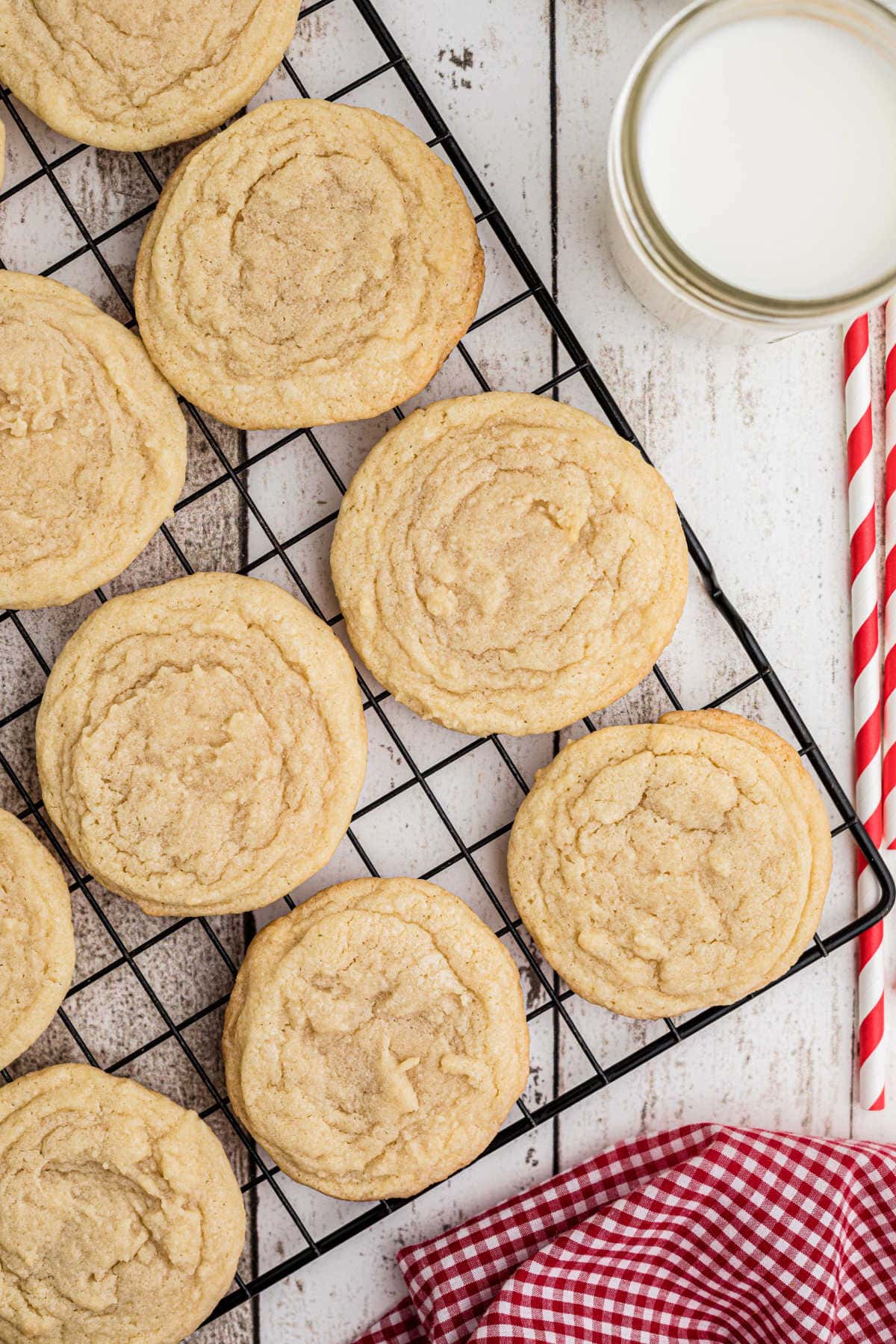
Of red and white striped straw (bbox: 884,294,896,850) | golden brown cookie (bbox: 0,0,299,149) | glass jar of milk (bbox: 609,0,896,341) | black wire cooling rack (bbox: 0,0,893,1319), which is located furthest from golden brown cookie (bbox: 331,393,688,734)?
golden brown cookie (bbox: 0,0,299,149)

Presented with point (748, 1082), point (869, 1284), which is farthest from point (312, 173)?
point (869, 1284)

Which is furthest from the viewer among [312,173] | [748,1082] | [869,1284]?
[748,1082]

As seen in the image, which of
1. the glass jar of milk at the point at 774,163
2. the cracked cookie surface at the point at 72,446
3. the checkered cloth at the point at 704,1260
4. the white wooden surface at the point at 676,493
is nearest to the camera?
the glass jar of milk at the point at 774,163

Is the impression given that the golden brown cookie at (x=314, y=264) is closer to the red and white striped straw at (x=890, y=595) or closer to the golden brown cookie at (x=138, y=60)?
the golden brown cookie at (x=138, y=60)

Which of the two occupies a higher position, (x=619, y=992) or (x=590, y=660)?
(x=590, y=660)

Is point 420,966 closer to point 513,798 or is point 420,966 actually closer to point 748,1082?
point 513,798

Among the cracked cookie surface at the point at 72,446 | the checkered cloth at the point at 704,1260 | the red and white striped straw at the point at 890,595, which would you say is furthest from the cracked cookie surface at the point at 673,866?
the cracked cookie surface at the point at 72,446

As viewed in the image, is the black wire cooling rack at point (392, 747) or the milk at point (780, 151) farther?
the black wire cooling rack at point (392, 747)

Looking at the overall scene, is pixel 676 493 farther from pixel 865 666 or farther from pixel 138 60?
pixel 138 60
